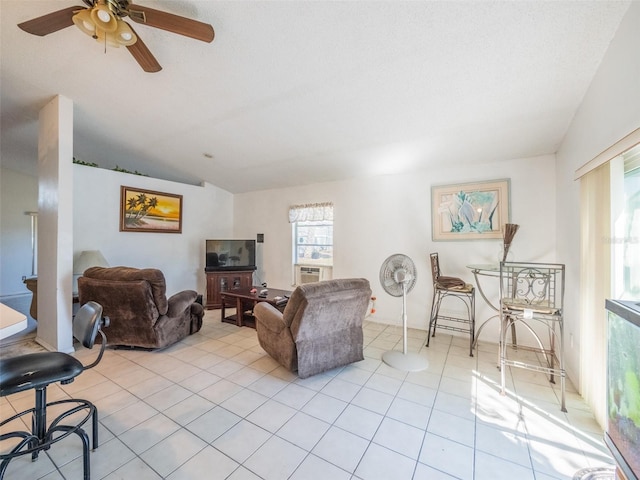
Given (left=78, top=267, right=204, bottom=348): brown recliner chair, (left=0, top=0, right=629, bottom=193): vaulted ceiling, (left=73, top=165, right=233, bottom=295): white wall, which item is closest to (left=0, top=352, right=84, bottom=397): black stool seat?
(left=78, top=267, right=204, bottom=348): brown recliner chair

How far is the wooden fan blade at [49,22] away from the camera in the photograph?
4.94 ft

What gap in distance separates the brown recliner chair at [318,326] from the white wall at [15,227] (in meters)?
6.20

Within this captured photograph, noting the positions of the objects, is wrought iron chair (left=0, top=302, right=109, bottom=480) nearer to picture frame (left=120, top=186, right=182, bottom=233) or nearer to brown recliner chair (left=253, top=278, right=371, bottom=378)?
brown recliner chair (left=253, top=278, right=371, bottom=378)

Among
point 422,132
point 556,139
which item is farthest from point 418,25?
point 556,139

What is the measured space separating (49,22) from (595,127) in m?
3.62

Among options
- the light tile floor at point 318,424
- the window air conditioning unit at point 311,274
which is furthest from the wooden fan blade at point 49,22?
the window air conditioning unit at point 311,274

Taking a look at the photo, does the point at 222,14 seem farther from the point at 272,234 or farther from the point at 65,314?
the point at 272,234

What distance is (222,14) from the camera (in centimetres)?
172

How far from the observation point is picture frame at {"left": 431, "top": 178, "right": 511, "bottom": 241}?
307 cm

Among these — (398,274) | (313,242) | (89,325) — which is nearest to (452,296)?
(398,274)

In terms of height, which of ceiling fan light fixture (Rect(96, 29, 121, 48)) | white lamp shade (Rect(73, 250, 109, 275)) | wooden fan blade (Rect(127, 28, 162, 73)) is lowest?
white lamp shade (Rect(73, 250, 109, 275))

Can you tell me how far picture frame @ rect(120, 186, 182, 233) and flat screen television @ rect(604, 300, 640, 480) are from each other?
5.32 meters

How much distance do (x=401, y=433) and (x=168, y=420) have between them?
156cm

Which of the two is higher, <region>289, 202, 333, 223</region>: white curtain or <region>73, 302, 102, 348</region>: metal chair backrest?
<region>289, 202, 333, 223</region>: white curtain
